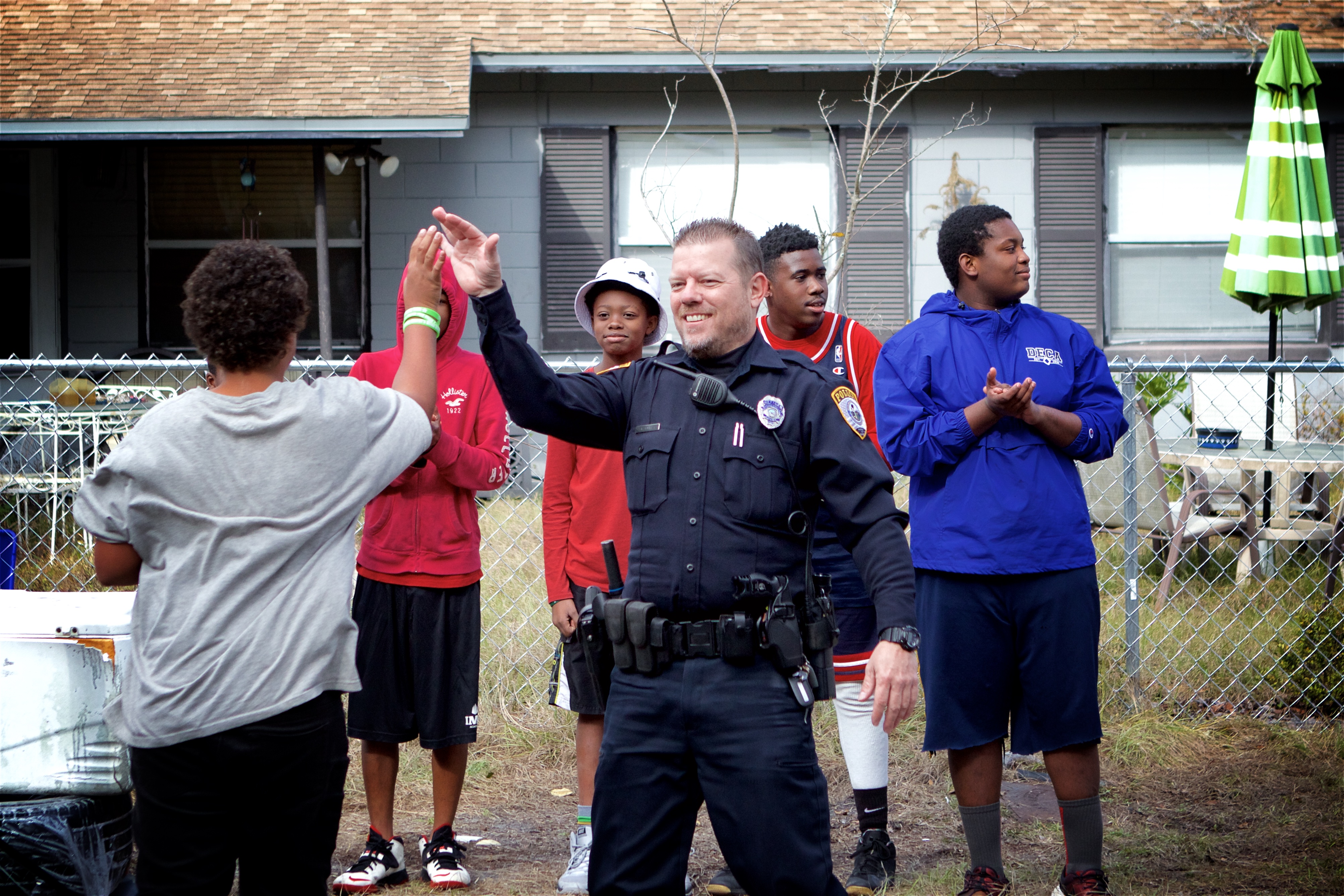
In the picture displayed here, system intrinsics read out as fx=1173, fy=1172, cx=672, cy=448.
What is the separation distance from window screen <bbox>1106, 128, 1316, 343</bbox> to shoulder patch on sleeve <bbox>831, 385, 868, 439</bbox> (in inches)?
332

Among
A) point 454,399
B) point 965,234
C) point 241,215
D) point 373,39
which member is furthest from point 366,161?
point 965,234

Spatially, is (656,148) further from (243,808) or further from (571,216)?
(243,808)

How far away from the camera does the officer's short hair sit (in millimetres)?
2814

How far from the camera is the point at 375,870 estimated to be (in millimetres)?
3689

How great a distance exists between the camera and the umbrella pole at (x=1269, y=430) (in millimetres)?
6059

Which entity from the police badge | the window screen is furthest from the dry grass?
the window screen

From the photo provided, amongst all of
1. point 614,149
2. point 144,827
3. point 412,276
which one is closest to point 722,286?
point 412,276

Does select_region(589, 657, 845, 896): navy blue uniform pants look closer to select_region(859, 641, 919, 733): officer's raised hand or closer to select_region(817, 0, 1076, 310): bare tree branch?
select_region(859, 641, 919, 733): officer's raised hand

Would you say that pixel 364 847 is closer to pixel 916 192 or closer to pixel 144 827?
pixel 144 827

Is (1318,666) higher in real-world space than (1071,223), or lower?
lower

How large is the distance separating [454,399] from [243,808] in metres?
1.73

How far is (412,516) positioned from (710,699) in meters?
1.54

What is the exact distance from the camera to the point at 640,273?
382cm

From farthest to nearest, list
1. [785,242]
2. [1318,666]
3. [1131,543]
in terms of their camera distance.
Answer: [1318,666], [1131,543], [785,242]
